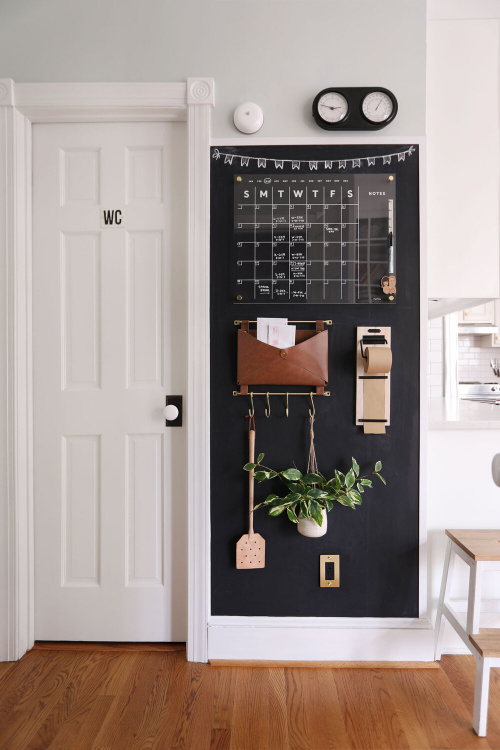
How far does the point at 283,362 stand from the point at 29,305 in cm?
106

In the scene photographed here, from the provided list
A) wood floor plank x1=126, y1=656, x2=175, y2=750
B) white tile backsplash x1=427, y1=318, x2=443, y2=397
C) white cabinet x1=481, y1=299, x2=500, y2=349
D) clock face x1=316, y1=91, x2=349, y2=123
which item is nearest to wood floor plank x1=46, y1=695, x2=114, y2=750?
wood floor plank x1=126, y1=656, x2=175, y2=750

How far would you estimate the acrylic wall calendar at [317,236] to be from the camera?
1861 mm

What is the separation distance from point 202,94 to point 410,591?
81.2 inches

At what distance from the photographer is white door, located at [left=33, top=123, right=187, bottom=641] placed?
6.46 feet

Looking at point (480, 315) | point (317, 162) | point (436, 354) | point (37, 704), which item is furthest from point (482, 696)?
point (480, 315)

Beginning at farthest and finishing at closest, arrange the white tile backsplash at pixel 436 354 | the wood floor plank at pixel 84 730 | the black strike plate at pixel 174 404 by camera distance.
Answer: the white tile backsplash at pixel 436 354 → the black strike plate at pixel 174 404 → the wood floor plank at pixel 84 730

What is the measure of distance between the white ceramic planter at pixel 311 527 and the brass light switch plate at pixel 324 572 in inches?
5.9

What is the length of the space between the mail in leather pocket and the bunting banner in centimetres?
64

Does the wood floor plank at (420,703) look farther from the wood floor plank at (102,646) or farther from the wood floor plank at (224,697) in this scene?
the wood floor plank at (102,646)

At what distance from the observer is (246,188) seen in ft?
6.13

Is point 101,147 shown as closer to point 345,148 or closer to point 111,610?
point 345,148

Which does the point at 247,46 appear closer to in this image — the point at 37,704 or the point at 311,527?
the point at 311,527

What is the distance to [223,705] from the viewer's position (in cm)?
164

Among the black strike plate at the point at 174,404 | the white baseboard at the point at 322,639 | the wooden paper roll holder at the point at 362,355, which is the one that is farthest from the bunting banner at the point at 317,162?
the white baseboard at the point at 322,639
